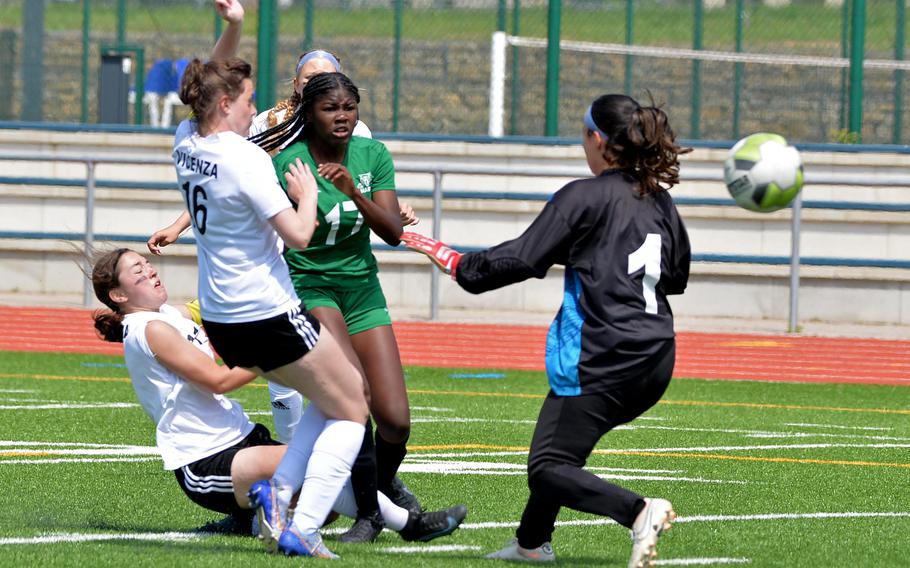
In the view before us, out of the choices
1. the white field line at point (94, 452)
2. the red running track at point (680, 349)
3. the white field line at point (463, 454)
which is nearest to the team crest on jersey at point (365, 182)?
the white field line at point (463, 454)

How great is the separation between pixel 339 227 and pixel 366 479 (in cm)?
104

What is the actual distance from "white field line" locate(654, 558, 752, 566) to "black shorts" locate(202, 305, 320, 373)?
4.97ft

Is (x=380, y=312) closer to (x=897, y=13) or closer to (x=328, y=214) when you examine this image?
(x=328, y=214)

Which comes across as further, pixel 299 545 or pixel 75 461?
pixel 75 461

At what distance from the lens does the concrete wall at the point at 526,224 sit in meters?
17.5

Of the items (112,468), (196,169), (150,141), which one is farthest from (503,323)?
(196,169)

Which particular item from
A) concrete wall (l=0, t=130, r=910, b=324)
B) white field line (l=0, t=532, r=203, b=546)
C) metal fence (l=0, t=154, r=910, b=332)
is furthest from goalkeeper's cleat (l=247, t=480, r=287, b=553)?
concrete wall (l=0, t=130, r=910, b=324)

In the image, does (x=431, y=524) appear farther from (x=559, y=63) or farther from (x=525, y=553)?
(x=559, y=63)

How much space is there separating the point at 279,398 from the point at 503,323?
926 cm

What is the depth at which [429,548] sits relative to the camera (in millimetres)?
6293

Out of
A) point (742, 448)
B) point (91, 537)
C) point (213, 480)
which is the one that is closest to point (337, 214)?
point (213, 480)

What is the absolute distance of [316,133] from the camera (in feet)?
21.9

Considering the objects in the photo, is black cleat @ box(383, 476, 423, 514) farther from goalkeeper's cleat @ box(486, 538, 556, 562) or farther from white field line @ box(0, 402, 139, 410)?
white field line @ box(0, 402, 139, 410)

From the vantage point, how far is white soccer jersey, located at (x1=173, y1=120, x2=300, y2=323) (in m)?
5.65
